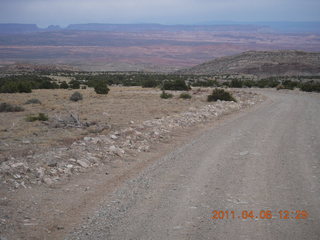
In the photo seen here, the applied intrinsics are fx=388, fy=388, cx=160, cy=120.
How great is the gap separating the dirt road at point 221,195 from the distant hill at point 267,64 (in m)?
82.4

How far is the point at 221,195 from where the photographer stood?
24.4 ft

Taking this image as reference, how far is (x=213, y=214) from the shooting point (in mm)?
6523

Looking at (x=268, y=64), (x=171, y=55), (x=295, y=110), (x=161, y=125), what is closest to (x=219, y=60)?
(x=268, y=64)

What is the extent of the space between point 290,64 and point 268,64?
512 centimetres

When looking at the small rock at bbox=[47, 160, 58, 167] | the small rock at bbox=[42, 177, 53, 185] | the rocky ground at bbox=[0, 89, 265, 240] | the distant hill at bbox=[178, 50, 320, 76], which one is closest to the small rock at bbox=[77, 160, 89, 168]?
the rocky ground at bbox=[0, 89, 265, 240]

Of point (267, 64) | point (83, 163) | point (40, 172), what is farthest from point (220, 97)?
point (267, 64)

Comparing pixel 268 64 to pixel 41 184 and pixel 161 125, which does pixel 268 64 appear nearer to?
pixel 161 125

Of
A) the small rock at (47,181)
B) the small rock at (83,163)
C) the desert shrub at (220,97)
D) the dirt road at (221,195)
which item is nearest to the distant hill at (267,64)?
the desert shrub at (220,97)

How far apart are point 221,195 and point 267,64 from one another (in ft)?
304

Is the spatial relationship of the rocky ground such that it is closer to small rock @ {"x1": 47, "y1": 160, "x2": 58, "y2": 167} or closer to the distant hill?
small rock @ {"x1": 47, "y1": 160, "x2": 58, "y2": 167}

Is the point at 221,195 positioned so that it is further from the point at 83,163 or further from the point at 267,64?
the point at 267,64

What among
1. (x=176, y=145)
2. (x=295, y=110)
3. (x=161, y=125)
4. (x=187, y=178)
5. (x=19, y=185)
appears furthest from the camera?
(x=295, y=110)

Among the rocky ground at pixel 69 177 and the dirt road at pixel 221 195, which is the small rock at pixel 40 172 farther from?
the dirt road at pixel 221 195

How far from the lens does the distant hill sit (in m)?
90.6
